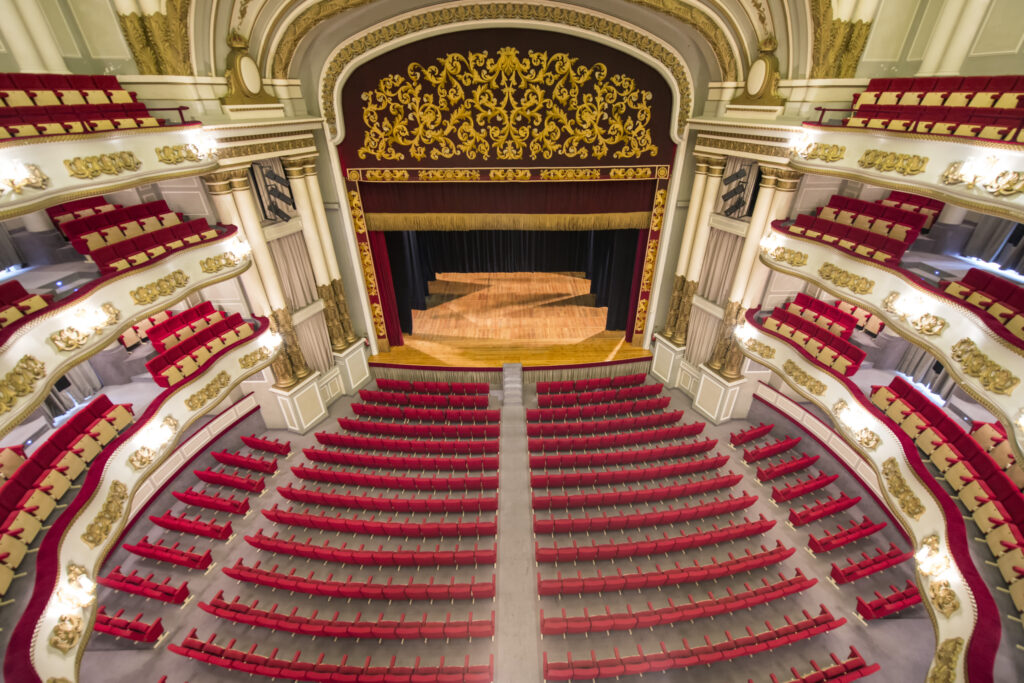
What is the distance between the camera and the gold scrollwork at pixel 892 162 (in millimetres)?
5549

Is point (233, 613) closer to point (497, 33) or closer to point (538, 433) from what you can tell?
point (538, 433)

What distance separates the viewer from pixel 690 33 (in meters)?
8.56

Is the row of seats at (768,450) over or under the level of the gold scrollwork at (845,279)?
under

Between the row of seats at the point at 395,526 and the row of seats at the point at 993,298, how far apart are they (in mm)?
7396

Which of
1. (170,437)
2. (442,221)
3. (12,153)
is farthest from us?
(442,221)

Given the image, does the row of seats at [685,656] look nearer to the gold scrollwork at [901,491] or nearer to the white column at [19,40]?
the gold scrollwork at [901,491]

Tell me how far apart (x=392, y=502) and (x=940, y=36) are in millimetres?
12147

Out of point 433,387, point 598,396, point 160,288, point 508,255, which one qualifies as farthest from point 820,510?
point 160,288

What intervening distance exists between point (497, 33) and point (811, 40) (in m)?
5.75

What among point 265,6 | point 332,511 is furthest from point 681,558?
point 265,6

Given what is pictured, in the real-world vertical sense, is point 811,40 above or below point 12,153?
above

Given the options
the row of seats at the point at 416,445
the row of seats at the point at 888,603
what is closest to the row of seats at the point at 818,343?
the row of seats at the point at 888,603

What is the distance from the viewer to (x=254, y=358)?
27.0 ft

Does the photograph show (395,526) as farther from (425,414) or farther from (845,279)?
(845,279)
